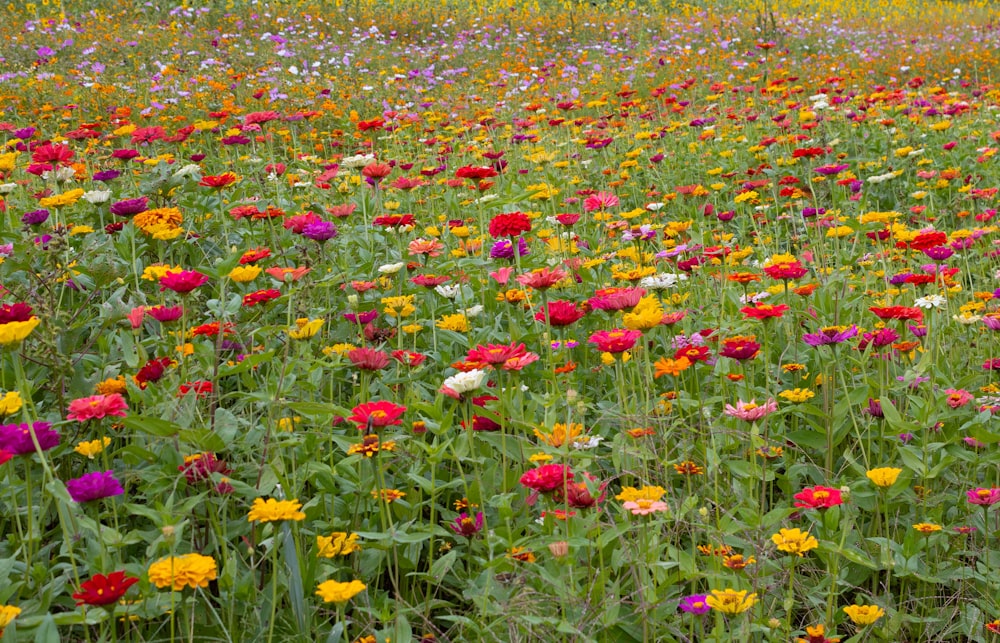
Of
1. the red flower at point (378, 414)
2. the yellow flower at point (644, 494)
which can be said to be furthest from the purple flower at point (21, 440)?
the yellow flower at point (644, 494)

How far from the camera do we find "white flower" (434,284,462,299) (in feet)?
8.97

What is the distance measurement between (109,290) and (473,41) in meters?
9.45

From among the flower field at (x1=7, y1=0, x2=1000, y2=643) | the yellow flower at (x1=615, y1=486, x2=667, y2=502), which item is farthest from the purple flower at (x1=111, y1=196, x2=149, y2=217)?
the yellow flower at (x1=615, y1=486, x2=667, y2=502)

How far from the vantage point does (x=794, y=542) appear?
147 centimetres

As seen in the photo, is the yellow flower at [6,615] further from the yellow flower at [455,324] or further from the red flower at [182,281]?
the yellow flower at [455,324]

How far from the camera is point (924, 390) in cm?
215

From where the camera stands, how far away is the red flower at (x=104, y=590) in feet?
4.02

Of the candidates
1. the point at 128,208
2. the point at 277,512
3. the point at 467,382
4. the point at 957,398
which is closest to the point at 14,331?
the point at 277,512

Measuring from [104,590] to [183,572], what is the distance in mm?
109

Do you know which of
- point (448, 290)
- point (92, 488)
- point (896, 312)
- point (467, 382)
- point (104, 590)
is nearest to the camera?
point (104, 590)

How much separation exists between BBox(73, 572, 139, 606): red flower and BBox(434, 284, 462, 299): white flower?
1.57 meters

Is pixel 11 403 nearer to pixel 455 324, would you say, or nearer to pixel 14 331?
pixel 14 331

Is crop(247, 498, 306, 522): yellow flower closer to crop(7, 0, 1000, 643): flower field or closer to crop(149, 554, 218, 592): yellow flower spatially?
crop(7, 0, 1000, 643): flower field

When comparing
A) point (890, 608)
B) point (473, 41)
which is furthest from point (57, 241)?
point (473, 41)
